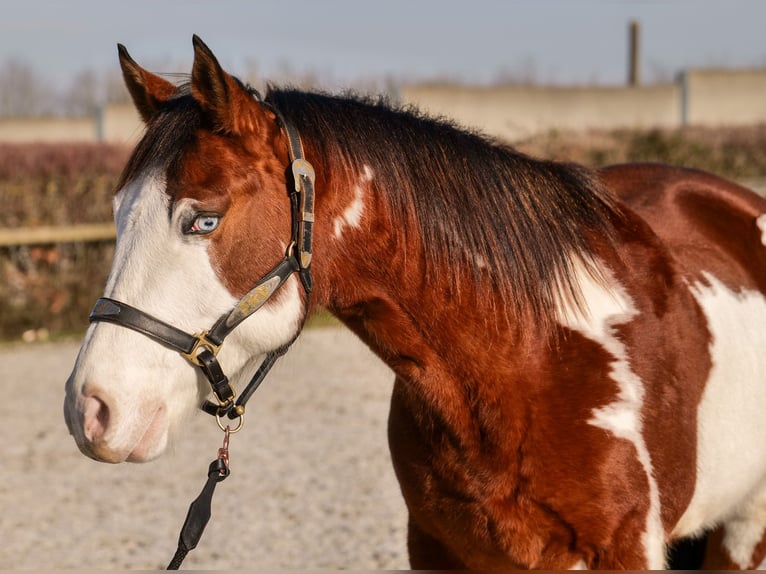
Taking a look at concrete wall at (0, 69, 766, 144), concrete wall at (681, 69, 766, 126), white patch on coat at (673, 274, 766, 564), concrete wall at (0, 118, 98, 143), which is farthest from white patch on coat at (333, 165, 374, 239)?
concrete wall at (0, 118, 98, 143)

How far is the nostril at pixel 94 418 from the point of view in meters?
1.93

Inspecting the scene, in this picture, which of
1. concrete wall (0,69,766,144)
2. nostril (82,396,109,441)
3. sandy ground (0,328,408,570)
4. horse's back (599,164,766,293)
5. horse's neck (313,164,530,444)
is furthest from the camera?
concrete wall (0,69,766,144)

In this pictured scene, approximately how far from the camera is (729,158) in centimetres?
1439

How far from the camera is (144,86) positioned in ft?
7.54

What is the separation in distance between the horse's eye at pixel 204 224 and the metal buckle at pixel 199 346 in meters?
0.22

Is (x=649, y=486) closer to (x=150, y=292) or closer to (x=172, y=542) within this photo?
(x=150, y=292)

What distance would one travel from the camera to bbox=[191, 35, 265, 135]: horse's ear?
200cm

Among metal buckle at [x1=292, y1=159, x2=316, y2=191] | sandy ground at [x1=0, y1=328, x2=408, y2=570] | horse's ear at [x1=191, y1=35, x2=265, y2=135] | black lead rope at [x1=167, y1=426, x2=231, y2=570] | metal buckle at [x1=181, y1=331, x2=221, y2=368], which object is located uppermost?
horse's ear at [x1=191, y1=35, x2=265, y2=135]

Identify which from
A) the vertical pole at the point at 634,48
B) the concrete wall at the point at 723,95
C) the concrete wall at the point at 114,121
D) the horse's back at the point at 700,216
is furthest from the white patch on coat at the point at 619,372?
the vertical pole at the point at 634,48

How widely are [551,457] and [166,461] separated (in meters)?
3.90

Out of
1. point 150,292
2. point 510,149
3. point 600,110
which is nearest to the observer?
point 150,292

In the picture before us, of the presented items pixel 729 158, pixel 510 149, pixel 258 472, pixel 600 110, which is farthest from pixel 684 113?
pixel 510 149

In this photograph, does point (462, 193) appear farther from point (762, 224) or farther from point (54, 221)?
point (54, 221)

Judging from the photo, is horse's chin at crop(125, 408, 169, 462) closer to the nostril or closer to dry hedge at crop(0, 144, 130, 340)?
the nostril
